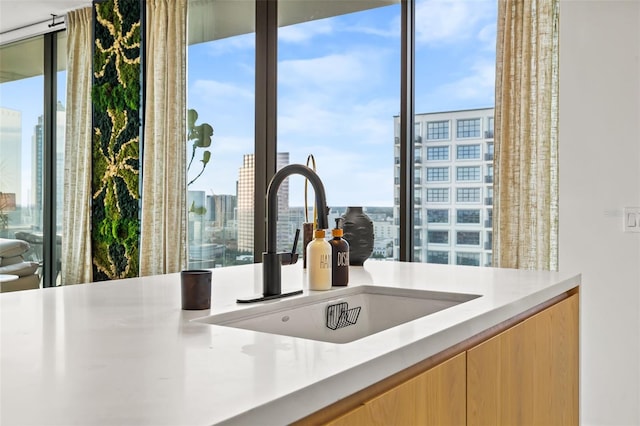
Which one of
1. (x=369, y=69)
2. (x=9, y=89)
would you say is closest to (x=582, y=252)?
(x=369, y=69)

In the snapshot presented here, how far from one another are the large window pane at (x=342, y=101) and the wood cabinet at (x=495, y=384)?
80.2 inches

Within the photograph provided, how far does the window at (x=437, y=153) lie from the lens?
349cm

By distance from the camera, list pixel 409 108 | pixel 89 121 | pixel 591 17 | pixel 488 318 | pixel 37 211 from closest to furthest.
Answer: pixel 488 318
pixel 591 17
pixel 409 108
pixel 89 121
pixel 37 211

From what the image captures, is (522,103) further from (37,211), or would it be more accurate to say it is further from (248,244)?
(37,211)

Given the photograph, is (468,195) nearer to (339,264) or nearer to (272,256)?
(339,264)

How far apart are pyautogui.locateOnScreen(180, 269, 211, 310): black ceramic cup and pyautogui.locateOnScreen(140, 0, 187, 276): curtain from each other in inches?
130

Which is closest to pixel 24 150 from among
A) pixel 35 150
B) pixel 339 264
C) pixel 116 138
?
pixel 35 150

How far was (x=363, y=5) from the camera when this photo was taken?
12.6 ft

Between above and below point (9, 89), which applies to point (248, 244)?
below

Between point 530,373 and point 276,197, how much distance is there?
28.0 inches

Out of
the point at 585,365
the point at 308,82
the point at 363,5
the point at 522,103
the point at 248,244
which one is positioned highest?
the point at 363,5

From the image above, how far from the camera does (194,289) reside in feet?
3.76

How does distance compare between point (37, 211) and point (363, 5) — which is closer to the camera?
point (363, 5)

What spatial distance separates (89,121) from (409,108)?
9.50 ft
